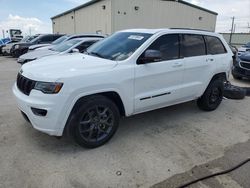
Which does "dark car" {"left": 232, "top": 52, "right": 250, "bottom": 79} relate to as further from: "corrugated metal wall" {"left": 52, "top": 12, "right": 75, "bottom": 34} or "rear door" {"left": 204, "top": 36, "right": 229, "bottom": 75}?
"corrugated metal wall" {"left": 52, "top": 12, "right": 75, "bottom": 34}

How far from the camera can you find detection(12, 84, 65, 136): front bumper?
2768mm

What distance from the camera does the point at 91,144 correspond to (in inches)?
126

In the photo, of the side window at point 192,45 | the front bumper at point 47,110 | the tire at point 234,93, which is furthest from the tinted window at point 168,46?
the tire at point 234,93

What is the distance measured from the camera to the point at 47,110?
2.78m

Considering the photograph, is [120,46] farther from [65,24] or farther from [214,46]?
[65,24]

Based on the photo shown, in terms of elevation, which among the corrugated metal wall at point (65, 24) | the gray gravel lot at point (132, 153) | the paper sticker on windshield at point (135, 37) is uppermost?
the corrugated metal wall at point (65, 24)

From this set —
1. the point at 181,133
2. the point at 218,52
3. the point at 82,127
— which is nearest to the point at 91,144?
the point at 82,127

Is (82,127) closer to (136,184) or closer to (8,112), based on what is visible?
(136,184)

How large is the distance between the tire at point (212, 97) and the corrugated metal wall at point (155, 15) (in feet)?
58.1

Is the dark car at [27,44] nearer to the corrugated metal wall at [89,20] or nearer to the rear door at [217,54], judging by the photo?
the corrugated metal wall at [89,20]

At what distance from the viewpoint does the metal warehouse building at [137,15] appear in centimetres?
2136

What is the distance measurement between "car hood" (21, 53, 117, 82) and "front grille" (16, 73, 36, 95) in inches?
2.3

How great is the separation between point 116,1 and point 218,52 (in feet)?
59.0

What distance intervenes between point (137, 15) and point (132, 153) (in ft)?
70.4
